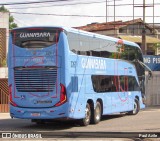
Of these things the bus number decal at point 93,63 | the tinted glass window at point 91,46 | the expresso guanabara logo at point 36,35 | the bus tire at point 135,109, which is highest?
the expresso guanabara logo at point 36,35

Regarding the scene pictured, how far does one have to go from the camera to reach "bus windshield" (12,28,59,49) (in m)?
17.8

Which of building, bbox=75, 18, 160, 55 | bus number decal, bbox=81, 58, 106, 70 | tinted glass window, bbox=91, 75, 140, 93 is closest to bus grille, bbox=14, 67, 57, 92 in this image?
bus number decal, bbox=81, 58, 106, 70

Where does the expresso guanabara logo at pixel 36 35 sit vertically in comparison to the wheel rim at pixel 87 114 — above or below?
above

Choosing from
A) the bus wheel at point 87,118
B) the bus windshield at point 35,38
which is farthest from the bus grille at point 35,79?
the bus wheel at point 87,118

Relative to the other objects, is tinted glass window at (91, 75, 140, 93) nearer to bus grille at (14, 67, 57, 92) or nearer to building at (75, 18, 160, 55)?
bus grille at (14, 67, 57, 92)

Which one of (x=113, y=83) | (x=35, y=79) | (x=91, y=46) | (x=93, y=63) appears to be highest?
(x=91, y=46)

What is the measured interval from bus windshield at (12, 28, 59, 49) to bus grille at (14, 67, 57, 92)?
907 mm


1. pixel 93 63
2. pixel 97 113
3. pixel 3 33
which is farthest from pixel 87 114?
pixel 3 33

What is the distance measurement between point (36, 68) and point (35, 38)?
3.66 ft

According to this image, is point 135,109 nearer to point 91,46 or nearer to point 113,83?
point 113,83

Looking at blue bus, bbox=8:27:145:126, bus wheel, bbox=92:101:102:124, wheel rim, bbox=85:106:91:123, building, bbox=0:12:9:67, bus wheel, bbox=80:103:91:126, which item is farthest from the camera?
building, bbox=0:12:9:67

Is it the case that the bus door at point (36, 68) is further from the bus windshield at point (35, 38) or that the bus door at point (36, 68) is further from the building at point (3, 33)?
the building at point (3, 33)

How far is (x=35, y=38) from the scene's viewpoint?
17.9 metres

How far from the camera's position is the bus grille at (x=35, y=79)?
17.8 metres
